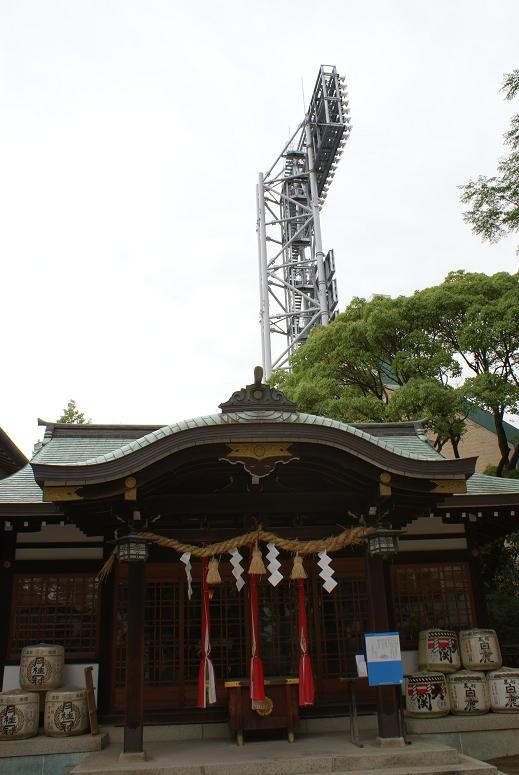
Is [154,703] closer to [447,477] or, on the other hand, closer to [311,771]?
[311,771]

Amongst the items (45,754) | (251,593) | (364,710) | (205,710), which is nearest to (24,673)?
(45,754)

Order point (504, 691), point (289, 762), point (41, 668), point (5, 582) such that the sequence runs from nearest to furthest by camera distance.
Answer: point (289, 762) → point (41, 668) → point (504, 691) → point (5, 582)

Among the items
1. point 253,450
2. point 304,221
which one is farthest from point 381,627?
point 304,221

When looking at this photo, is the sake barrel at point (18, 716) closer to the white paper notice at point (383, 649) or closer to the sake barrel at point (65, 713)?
the sake barrel at point (65, 713)

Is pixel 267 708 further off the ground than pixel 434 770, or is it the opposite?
pixel 267 708

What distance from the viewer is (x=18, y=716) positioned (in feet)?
27.3

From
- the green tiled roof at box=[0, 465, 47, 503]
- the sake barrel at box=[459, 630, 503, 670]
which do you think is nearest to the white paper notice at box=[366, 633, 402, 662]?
the sake barrel at box=[459, 630, 503, 670]

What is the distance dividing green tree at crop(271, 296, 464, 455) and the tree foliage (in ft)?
0.10

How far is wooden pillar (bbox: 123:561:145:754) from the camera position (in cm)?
757

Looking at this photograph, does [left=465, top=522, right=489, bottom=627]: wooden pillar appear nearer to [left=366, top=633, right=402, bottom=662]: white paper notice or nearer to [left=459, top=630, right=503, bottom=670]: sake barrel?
[left=459, top=630, right=503, bottom=670]: sake barrel

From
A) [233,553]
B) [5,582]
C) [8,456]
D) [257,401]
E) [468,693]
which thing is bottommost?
[468,693]

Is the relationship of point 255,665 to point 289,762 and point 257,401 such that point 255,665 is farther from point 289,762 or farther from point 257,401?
point 257,401

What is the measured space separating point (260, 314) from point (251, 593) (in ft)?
121

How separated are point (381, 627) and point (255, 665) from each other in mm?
1690
